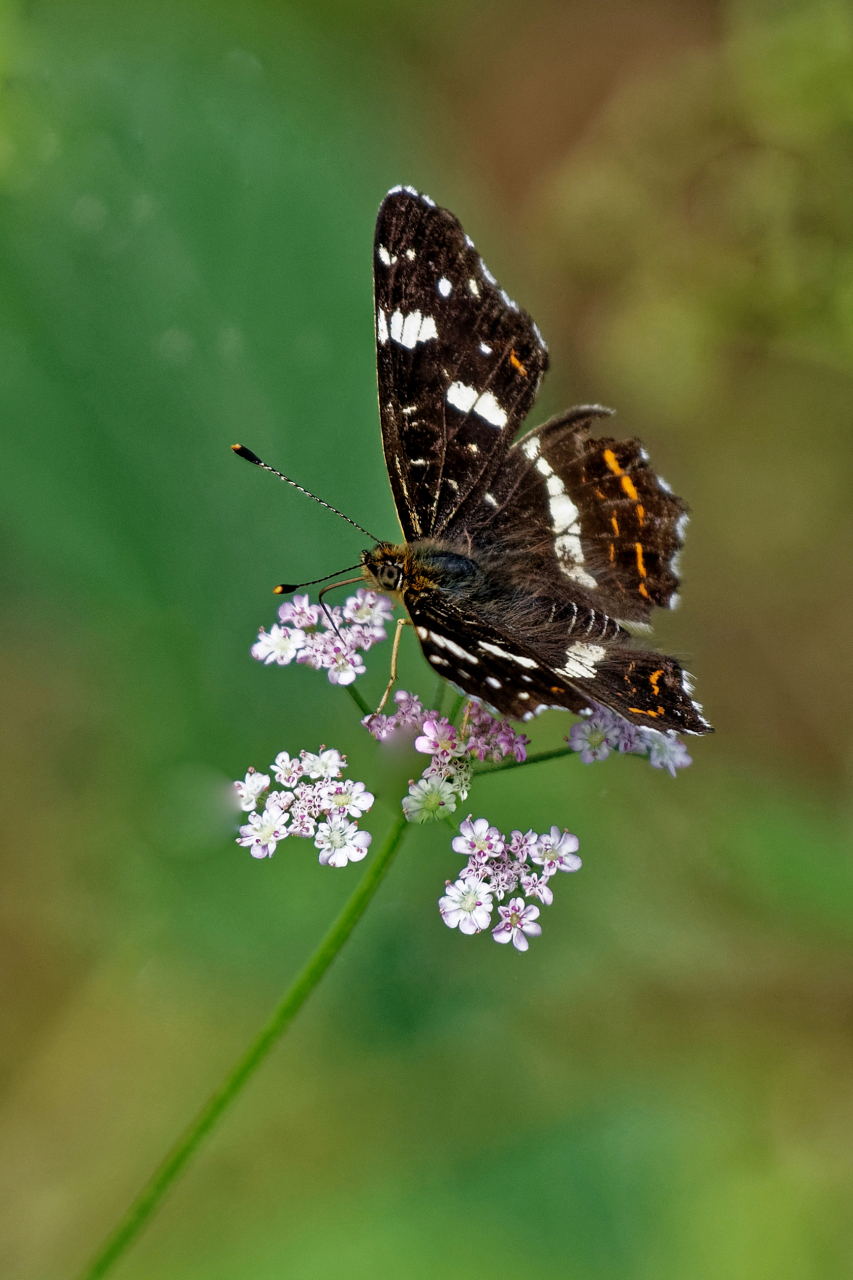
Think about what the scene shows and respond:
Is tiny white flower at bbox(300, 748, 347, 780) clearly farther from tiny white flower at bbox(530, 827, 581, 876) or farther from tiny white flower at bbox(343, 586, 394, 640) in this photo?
tiny white flower at bbox(530, 827, 581, 876)

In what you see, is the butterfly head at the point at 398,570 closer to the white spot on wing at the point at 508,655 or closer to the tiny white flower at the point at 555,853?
the white spot on wing at the point at 508,655

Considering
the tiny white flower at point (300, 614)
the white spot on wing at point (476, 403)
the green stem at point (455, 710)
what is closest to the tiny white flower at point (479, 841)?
the green stem at point (455, 710)

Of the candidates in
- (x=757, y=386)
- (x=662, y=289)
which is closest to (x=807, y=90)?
(x=662, y=289)

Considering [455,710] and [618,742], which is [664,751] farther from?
[455,710]

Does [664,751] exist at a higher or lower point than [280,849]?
higher

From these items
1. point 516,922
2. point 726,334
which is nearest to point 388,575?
point 516,922

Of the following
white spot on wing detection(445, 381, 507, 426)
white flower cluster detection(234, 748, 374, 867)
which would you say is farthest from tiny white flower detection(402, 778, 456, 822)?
white spot on wing detection(445, 381, 507, 426)
